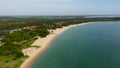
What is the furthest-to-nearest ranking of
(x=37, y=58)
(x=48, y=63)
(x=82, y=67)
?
(x=37, y=58) → (x=48, y=63) → (x=82, y=67)

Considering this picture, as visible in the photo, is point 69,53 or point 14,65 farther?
point 69,53

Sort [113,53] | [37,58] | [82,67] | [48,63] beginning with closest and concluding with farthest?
[82,67]
[48,63]
[37,58]
[113,53]

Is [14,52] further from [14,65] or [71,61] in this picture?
[71,61]

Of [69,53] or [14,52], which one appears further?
[69,53]

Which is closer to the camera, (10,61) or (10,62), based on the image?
(10,62)

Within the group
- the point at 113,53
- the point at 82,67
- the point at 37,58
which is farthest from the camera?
the point at 113,53

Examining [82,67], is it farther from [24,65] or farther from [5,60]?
[5,60]

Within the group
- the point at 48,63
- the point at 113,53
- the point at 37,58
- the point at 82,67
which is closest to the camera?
the point at 82,67

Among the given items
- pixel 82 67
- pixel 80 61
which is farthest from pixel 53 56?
pixel 82 67

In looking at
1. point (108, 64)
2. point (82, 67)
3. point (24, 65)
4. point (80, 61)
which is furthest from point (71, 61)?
point (24, 65)
